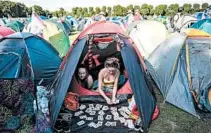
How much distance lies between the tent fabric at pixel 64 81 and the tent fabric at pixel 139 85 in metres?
0.90

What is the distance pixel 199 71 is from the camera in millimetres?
5934

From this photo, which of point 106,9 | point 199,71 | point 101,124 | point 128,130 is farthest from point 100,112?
point 106,9

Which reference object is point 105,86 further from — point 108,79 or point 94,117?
point 94,117

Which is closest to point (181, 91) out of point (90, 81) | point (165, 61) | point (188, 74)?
point (188, 74)

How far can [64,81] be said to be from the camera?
512cm

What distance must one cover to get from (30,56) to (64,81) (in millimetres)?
2116

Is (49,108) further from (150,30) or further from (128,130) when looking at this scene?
(150,30)

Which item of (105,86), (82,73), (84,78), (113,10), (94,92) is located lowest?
(113,10)

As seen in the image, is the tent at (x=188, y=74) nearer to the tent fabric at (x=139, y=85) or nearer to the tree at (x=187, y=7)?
the tent fabric at (x=139, y=85)

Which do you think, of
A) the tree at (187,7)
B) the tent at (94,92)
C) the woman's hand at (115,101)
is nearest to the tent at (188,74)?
the tent at (94,92)

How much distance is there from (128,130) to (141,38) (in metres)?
6.08

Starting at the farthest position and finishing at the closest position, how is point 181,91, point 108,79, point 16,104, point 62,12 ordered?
point 62,12 → point 108,79 → point 181,91 → point 16,104

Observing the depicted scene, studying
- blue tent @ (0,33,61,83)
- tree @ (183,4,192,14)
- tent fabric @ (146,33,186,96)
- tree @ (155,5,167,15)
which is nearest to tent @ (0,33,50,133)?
blue tent @ (0,33,61,83)

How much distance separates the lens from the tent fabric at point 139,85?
15.7ft
